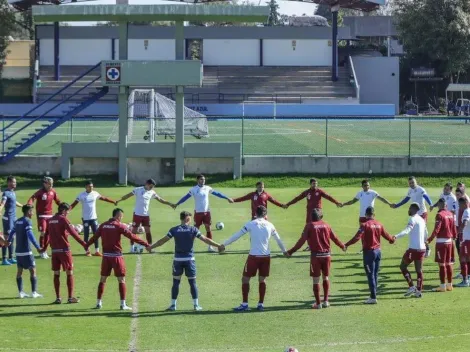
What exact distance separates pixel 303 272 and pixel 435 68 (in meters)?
69.6

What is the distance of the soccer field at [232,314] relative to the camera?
56.9 feet

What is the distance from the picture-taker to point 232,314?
64.5 ft

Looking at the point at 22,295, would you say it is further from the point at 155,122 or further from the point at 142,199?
the point at 155,122

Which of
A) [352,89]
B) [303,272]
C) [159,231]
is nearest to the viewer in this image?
[303,272]

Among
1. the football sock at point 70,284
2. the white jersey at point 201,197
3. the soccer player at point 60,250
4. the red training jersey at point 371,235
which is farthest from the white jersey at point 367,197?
the football sock at point 70,284

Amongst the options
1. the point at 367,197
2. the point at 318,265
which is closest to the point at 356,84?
the point at 367,197

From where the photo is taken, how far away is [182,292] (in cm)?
2180

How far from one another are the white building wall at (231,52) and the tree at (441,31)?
1396 centimetres

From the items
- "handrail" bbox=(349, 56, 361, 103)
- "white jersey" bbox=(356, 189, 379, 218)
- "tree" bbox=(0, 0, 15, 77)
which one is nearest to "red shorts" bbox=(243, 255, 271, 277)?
"white jersey" bbox=(356, 189, 379, 218)

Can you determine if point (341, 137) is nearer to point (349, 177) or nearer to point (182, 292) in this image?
point (349, 177)

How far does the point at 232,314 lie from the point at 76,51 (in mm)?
66639

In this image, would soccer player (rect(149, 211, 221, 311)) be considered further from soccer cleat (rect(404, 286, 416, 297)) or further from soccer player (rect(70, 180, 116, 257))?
soccer player (rect(70, 180, 116, 257))

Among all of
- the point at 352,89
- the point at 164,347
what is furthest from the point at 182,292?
the point at 352,89

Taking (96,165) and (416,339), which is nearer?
(416,339)
